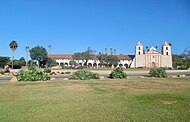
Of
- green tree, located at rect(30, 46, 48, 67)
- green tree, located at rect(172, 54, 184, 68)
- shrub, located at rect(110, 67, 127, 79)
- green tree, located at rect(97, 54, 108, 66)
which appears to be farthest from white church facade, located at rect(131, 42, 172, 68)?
shrub, located at rect(110, 67, 127, 79)

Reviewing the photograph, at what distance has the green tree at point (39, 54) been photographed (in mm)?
102312

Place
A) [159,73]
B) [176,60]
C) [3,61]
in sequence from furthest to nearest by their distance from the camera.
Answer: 1. [176,60]
2. [3,61]
3. [159,73]

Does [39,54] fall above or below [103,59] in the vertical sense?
above

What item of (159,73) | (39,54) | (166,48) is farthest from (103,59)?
(159,73)

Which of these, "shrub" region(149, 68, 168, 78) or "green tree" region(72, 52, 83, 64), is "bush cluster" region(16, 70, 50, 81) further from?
"green tree" region(72, 52, 83, 64)

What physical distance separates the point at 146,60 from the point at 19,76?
298 feet

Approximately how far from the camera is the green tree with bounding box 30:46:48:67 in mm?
102312

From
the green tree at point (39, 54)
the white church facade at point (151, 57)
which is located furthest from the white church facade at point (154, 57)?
the green tree at point (39, 54)

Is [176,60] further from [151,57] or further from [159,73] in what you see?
[159,73]

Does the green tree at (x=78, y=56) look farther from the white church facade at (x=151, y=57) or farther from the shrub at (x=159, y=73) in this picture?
the shrub at (x=159, y=73)

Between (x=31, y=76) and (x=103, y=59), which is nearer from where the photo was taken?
(x=31, y=76)

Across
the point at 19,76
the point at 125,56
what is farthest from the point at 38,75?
the point at 125,56

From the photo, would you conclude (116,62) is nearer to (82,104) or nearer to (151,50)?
(151,50)

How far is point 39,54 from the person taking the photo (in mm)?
102312
